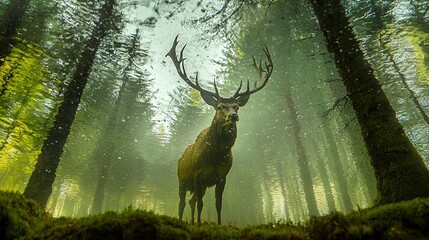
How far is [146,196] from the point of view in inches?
1870

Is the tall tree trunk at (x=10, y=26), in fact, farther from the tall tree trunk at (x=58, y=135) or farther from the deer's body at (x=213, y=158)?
the deer's body at (x=213, y=158)

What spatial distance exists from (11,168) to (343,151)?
41343mm

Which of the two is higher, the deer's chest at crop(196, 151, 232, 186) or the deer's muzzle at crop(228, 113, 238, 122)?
the deer's muzzle at crop(228, 113, 238, 122)

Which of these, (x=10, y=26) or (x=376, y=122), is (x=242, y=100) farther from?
(x=10, y=26)

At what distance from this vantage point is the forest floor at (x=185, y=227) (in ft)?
7.26

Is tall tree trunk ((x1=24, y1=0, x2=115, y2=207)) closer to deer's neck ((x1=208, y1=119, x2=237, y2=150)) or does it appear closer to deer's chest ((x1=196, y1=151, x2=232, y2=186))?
deer's chest ((x1=196, y1=151, x2=232, y2=186))

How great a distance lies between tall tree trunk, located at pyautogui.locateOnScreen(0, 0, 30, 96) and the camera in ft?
29.1

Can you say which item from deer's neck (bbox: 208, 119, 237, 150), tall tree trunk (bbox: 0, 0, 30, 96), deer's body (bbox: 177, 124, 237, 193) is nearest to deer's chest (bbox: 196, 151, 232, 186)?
deer's body (bbox: 177, 124, 237, 193)

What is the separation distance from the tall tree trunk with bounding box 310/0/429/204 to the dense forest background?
0.76 m

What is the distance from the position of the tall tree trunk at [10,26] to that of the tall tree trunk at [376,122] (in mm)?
9591

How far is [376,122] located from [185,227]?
349 cm

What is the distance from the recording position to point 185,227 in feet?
8.38

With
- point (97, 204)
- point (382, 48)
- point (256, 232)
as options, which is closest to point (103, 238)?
point (256, 232)

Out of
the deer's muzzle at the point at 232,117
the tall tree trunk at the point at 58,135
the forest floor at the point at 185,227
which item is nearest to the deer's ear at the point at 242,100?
the deer's muzzle at the point at 232,117
